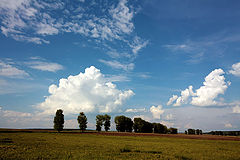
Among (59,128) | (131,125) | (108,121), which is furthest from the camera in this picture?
(131,125)

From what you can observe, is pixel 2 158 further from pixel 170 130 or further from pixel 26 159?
pixel 170 130

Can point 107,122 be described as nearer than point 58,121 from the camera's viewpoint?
No

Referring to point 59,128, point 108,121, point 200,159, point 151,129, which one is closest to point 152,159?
point 200,159

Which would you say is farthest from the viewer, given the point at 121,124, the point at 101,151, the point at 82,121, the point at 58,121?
the point at 121,124

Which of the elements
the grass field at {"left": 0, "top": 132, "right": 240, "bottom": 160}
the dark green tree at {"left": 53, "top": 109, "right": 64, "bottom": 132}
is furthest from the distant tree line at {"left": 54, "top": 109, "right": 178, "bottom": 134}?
the grass field at {"left": 0, "top": 132, "right": 240, "bottom": 160}

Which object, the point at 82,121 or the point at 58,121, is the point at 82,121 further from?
the point at 58,121

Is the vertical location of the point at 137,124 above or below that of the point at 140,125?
above

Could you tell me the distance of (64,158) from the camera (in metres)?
19.0

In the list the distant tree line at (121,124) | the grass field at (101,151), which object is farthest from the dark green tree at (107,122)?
the grass field at (101,151)

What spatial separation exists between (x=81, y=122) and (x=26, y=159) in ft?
359

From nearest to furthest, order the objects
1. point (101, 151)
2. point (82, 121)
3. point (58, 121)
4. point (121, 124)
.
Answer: point (101, 151) → point (58, 121) → point (82, 121) → point (121, 124)

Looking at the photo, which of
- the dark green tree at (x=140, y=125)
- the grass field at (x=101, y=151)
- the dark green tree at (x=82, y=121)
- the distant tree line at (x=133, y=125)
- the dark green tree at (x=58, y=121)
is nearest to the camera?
the grass field at (x=101, y=151)

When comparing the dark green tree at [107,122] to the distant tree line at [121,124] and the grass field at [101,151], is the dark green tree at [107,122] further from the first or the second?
the grass field at [101,151]

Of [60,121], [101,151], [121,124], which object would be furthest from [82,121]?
[101,151]
